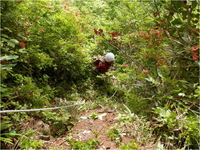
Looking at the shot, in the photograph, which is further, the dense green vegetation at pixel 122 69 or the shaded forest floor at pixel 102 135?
the shaded forest floor at pixel 102 135

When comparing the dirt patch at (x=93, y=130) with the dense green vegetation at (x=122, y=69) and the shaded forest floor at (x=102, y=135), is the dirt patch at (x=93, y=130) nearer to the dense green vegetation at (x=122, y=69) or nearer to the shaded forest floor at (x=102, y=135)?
the shaded forest floor at (x=102, y=135)

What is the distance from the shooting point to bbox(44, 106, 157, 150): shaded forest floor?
163 centimetres

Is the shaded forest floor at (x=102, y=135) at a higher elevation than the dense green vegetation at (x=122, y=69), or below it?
below

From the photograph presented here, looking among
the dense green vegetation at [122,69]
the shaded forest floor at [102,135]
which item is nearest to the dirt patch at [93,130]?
the shaded forest floor at [102,135]

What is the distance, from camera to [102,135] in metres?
1.86

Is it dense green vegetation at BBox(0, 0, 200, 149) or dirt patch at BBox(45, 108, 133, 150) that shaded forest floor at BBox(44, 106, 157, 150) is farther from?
dense green vegetation at BBox(0, 0, 200, 149)

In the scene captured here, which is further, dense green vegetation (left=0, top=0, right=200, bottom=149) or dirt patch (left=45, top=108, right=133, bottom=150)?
dirt patch (left=45, top=108, right=133, bottom=150)

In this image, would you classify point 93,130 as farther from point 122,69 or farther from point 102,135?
point 122,69

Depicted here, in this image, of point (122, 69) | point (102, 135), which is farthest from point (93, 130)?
point (122, 69)

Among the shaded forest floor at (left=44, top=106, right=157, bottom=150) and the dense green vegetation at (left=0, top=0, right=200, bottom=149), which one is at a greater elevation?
the dense green vegetation at (left=0, top=0, right=200, bottom=149)

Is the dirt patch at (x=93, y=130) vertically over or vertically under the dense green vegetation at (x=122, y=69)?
under

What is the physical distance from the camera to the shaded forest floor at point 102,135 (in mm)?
1633

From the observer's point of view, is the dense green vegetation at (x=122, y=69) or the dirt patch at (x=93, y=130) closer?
the dense green vegetation at (x=122, y=69)

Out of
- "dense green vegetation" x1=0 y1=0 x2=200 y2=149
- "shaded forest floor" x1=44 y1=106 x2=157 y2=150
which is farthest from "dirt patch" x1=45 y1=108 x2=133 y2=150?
"dense green vegetation" x1=0 y1=0 x2=200 y2=149
